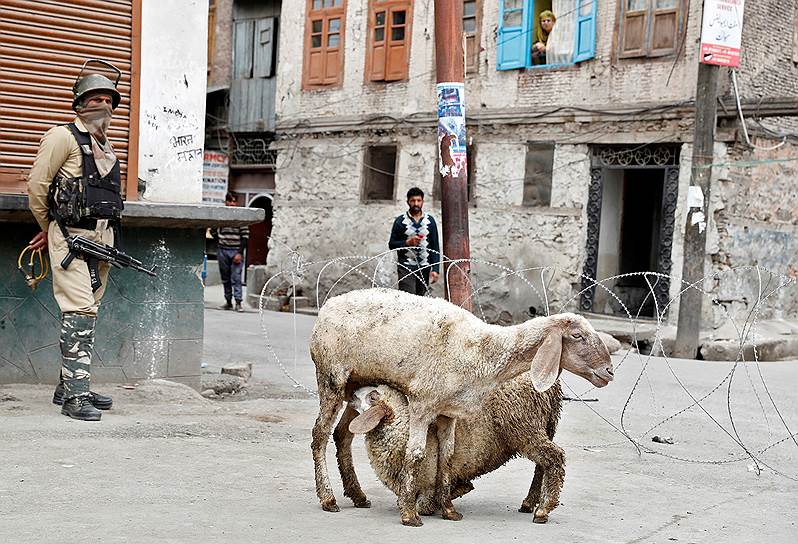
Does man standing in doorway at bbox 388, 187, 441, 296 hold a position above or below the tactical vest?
below

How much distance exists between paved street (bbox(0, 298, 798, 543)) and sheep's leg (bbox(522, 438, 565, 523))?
118mm

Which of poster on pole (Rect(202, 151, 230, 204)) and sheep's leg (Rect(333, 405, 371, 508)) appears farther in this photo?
poster on pole (Rect(202, 151, 230, 204))

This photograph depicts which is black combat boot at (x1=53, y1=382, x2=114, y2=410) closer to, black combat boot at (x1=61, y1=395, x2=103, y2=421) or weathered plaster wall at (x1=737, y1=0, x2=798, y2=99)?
black combat boot at (x1=61, y1=395, x2=103, y2=421)

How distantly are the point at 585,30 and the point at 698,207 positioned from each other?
4520mm

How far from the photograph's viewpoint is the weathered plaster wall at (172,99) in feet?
28.8

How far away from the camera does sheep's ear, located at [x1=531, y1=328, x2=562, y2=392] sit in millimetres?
4973

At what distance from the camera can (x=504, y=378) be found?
17.0 ft

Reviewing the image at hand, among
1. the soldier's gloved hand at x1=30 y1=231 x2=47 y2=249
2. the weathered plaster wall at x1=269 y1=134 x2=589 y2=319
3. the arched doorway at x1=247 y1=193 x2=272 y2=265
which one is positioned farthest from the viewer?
the arched doorway at x1=247 y1=193 x2=272 y2=265

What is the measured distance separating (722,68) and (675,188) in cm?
192

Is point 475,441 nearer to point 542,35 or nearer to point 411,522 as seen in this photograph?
point 411,522

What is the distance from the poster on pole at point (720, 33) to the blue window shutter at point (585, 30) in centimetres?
347

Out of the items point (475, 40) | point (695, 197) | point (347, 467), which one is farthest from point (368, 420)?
point (475, 40)

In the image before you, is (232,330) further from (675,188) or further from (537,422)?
(537,422)

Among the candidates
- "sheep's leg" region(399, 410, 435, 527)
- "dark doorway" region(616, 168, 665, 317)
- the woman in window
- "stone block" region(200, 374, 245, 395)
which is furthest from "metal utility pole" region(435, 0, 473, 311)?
"dark doorway" region(616, 168, 665, 317)
